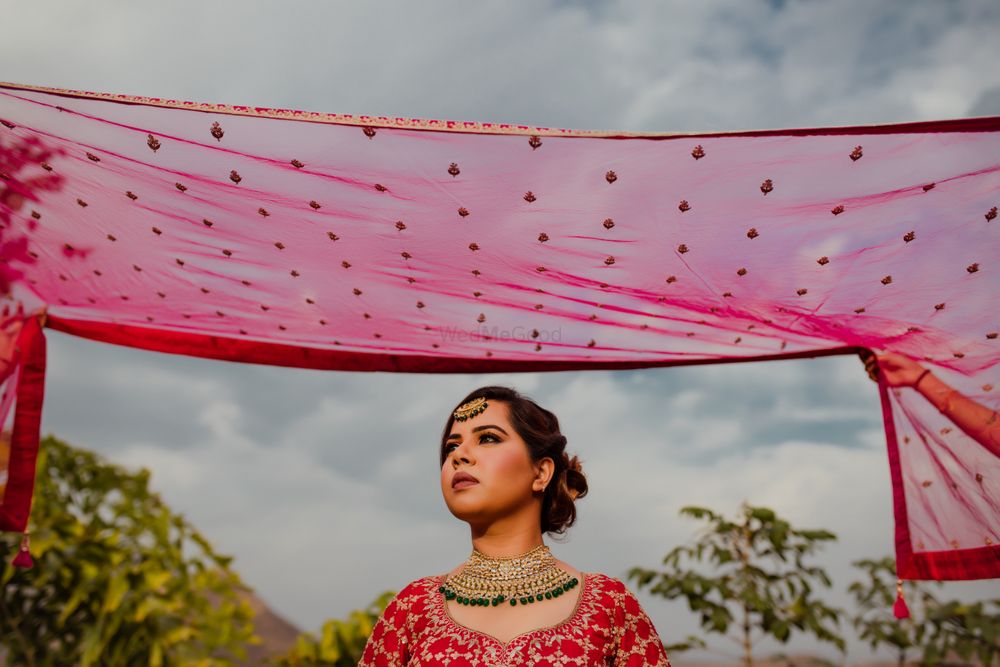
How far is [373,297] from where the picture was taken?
2.57 meters

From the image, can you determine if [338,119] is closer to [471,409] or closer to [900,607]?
[471,409]

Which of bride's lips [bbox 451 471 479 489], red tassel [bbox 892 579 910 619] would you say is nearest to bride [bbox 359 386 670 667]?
bride's lips [bbox 451 471 479 489]

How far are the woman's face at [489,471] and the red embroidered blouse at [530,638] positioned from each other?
0.82 ft

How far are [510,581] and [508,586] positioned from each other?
0.05 ft

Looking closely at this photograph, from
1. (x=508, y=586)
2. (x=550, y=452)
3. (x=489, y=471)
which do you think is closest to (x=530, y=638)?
(x=508, y=586)

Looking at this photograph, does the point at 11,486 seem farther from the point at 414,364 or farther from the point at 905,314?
the point at 905,314

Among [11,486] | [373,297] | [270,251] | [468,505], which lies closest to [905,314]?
[468,505]

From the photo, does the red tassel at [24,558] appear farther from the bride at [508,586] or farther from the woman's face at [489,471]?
the woman's face at [489,471]

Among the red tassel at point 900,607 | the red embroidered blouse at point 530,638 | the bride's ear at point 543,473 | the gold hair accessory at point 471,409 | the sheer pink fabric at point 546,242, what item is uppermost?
the sheer pink fabric at point 546,242

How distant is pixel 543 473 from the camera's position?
2.18 m

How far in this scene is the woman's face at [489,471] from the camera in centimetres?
202

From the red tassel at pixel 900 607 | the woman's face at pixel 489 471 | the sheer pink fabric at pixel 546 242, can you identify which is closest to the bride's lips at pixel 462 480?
the woman's face at pixel 489 471

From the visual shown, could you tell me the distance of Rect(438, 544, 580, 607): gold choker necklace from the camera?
197 centimetres

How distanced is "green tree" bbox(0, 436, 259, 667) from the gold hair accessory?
3451 mm
